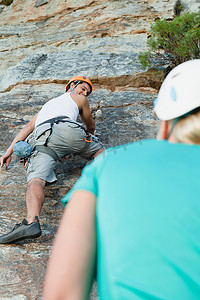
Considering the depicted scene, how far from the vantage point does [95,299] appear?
98.0 inches

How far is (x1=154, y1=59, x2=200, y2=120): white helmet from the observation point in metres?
1.05

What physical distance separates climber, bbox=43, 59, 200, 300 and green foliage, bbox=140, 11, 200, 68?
20.8 ft

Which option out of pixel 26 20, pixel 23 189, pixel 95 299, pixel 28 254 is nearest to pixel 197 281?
pixel 95 299

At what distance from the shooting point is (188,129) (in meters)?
1.00

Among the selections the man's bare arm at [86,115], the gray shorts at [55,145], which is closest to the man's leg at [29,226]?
the gray shorts at [55,145]

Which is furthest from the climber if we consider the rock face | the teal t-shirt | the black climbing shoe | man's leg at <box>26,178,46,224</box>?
man's leg at <box>26,178,46,224</box>

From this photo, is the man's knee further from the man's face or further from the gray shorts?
the man's face

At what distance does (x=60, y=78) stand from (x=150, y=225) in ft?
23.9

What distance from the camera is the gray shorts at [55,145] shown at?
382cm

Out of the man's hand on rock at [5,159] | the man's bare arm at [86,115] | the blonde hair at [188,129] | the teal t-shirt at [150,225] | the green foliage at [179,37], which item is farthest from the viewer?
the green foliage at [179,37]

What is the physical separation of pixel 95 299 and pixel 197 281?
6.24 feet

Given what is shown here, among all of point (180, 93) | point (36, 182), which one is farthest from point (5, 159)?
point (180, 93)

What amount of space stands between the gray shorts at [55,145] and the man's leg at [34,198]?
0.48 feet

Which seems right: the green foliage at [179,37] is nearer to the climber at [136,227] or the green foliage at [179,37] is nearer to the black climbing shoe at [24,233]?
the black climbing shoe at [24,233]
